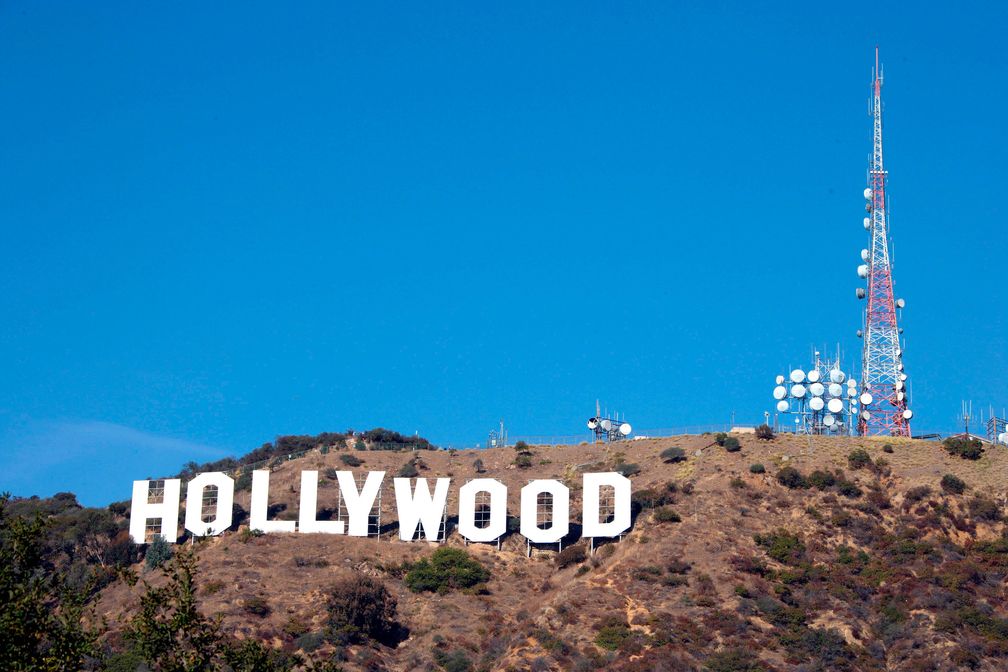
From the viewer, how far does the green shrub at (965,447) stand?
88.8 m

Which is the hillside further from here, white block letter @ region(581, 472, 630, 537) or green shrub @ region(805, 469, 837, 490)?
white block letter @ region(581, 472, 630, 537)

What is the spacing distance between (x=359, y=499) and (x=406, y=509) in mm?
3012

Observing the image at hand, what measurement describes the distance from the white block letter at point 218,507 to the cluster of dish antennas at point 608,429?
96.2ft

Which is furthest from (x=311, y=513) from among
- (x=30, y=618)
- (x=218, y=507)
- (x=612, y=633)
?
(x=30, y=618)

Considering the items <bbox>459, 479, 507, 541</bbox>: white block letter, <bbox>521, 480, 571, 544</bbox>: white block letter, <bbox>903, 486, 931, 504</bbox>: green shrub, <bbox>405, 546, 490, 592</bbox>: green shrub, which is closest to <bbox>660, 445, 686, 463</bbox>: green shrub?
<bbox>521, 480, 571, 544</bbox>: white block letter

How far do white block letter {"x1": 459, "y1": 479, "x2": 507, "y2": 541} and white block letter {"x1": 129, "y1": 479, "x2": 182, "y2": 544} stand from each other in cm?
1866

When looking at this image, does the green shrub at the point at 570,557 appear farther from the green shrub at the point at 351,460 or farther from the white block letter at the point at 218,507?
the green shrub at the point at 351,460

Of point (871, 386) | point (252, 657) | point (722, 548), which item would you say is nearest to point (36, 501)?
point (722, 548)

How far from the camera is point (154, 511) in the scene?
86312 millimetres

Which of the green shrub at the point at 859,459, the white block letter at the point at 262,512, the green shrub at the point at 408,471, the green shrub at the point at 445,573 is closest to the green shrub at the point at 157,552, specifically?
the white block letter at the point at 262,512

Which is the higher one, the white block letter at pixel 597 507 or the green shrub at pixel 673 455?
the green shrub at pixel 673 455

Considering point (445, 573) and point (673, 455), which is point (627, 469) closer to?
point (673, 455)

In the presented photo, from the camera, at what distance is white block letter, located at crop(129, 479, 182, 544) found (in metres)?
85.4

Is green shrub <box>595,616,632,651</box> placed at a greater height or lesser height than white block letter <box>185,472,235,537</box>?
lesser
